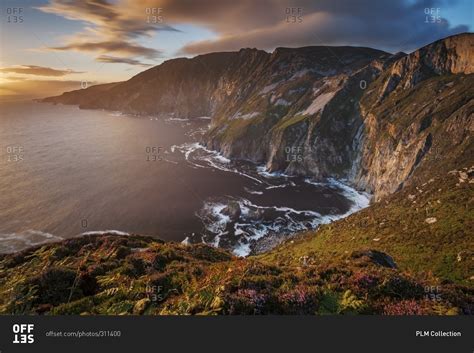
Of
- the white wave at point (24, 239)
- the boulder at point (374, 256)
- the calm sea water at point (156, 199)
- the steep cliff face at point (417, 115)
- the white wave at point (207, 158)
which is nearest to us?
the boulder at point (374, 256)

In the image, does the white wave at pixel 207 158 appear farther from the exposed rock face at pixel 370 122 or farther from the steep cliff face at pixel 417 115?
the steep cliff face at pixel 417 115

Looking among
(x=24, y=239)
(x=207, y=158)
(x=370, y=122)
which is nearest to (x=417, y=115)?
(x=370, y=122)

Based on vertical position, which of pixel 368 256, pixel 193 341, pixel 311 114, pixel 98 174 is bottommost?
pixel 98 174

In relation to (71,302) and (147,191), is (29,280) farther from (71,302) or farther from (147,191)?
(147,191)

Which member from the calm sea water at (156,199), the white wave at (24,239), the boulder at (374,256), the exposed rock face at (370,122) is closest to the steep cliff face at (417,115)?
the exposed rock face at (370,122)

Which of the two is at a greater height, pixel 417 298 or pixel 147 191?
pixel 417 298

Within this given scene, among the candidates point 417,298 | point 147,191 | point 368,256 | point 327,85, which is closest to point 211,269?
point 417,298

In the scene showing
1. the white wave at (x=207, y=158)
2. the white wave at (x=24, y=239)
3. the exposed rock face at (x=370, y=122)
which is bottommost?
the white wave at (x=24, y=239)

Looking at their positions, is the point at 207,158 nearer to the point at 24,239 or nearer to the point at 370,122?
the point at 370,122

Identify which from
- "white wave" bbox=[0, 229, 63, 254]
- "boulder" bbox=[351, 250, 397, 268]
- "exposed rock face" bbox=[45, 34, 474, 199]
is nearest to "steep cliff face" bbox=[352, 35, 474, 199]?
"exposed rock face" bbox=[45, 34, 474, 199]
